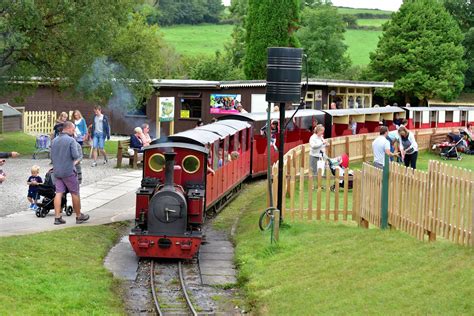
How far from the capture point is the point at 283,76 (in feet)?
51.1

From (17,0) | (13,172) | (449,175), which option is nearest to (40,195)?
(13,172)

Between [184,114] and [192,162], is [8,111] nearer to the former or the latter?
[184,114]

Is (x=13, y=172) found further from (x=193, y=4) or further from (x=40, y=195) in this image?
(x=193, y=4)

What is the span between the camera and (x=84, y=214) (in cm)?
1755

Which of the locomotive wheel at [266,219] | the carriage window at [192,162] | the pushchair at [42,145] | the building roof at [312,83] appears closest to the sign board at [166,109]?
the building roof at [312,83]

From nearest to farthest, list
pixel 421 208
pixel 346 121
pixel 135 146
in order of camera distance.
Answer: pixel 421 208, pixel 135 146, pixel 346 121

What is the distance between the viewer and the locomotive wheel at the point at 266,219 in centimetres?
1565

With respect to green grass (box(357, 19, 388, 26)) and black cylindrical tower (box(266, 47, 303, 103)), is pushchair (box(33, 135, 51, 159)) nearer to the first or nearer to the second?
black cylindrical tower (box(266, 47, 303, 103))

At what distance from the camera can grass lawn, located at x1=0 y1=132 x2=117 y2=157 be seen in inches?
1264

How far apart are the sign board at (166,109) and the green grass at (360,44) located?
190 feet

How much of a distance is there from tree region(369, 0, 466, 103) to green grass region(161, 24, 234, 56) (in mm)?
33656

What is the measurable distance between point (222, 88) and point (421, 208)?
26613 mm

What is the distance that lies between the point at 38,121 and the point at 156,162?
2782 cm

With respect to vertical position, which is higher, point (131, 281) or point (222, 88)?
point (222, 88)
